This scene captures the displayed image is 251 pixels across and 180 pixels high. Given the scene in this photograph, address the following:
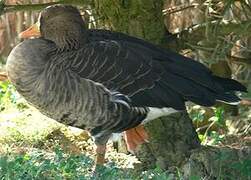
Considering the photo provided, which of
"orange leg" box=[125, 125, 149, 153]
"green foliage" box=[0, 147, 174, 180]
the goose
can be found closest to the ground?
→ "green foliage" box=[0, 147, 174, 180]

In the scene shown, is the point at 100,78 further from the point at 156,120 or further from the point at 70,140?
the point at 70,140

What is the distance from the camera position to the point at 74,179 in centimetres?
392

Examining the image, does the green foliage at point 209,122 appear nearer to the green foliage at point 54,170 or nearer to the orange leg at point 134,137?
the orange leg at point 134,137

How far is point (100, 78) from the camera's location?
489cm

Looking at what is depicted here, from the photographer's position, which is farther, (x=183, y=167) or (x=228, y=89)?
(x=183, y=167)

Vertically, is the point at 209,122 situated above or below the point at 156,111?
below

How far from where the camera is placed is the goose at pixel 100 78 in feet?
16.0

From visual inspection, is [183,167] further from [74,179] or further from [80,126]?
[74,179]

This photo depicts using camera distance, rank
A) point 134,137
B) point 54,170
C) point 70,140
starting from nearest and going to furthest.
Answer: point 54,170, point 134,137, point 70,140

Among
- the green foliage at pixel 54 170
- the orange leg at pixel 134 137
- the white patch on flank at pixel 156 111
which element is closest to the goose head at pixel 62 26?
the white patch on flank at pixel 156 111

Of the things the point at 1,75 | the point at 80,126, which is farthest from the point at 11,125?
the point at 80,126

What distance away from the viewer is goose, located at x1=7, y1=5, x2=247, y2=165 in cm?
487

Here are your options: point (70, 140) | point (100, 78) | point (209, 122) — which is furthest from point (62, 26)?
point (209, 122)

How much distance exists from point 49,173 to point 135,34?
2.28 meters
